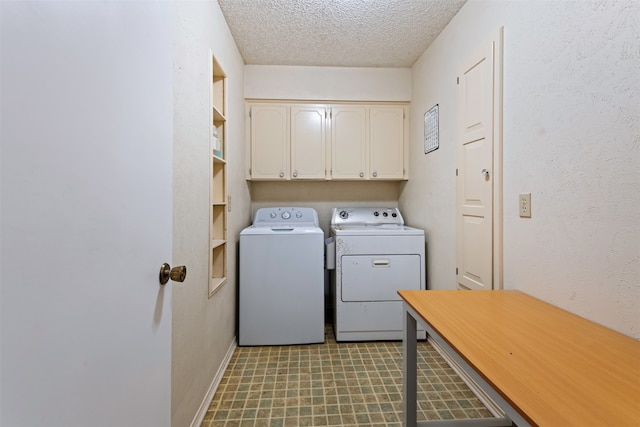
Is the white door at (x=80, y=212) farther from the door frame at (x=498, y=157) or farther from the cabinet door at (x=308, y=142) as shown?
the cabinet door at (x=308, y=142)

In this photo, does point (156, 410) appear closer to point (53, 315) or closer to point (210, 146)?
point (53, 315)

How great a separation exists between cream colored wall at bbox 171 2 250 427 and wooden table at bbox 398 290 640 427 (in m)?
0.97

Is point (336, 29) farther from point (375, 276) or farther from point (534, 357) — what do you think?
point (534, 357)

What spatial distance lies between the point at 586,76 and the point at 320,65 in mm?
2116

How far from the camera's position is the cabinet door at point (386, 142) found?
2.72 m

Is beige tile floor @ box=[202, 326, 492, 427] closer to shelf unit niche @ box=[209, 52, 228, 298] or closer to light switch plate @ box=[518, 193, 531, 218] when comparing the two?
shelf unit niche @ box=[209, 52, 228, 298]

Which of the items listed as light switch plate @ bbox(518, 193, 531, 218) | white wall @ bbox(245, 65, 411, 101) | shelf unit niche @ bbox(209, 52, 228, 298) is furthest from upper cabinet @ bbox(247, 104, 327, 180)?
light switch plate @ bbox(518, 193, 531, 218)

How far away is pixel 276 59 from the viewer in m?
2.52

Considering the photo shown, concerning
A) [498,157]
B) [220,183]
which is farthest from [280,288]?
[498,157]

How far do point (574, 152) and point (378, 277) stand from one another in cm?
154

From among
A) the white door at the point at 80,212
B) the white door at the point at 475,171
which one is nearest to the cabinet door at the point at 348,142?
the white door at the point at 475,171

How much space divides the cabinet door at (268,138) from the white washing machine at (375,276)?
0.98 meters

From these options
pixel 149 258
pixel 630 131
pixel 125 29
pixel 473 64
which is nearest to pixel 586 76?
pixel 630 131

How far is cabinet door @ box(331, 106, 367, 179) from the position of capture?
106 inches
